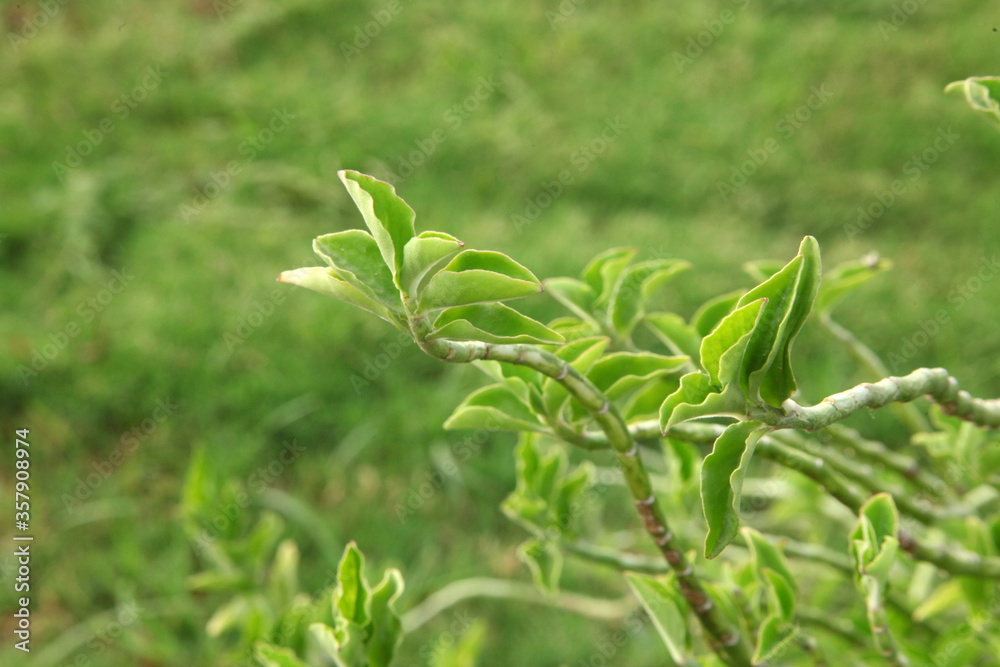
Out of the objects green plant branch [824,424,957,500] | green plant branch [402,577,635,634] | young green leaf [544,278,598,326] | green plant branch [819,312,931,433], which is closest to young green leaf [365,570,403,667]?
young green leaf [544,278,598,326]

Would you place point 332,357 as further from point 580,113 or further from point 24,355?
point 580,113

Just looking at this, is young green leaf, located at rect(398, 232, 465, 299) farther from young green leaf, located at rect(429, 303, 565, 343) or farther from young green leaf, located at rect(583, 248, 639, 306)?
young green leaf, located at rect(583, 248, 639, 306)

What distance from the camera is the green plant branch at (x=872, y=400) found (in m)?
0.52

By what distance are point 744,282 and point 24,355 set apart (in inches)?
73.5

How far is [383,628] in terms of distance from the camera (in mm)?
769

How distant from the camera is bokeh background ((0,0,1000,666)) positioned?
1.99m

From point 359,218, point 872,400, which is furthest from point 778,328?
point 359,218

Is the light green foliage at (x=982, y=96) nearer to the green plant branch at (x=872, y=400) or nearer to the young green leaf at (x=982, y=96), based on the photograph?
the young green leaf at (x=982, y=96)

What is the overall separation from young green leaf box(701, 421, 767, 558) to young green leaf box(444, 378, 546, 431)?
6.0 inches

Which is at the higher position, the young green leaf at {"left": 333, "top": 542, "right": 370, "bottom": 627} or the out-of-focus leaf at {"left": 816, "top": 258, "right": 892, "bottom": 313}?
the out-of-focus leaf at {"left": 816, "top": 258, "right": 892, "bottom": 313}

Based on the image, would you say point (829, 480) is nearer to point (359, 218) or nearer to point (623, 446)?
point (623, 446)

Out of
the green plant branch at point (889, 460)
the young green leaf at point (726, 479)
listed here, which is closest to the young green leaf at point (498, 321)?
the young green leaf at point (726, 479)

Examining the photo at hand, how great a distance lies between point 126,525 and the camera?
1979 mm

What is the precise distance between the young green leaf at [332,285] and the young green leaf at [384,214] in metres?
0.03
